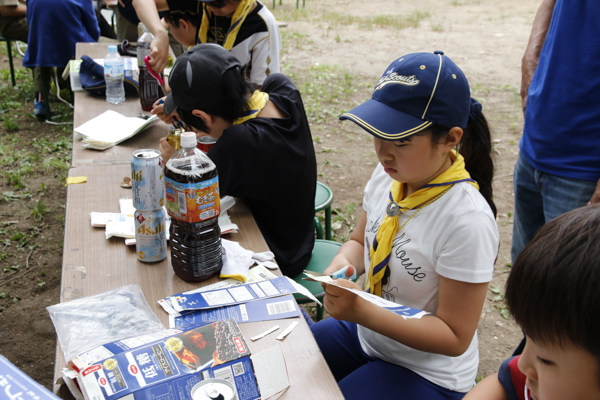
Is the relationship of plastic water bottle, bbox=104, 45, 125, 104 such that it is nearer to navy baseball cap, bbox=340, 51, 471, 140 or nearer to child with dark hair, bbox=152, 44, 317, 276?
child with dark hair, bbox=152, 44, 317, 276

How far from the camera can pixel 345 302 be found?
1.33 metres

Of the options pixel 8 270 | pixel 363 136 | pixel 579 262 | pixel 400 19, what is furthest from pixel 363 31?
pixel 579 262

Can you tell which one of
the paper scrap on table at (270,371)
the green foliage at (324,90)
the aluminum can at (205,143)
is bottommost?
the green foliage at (324,90)

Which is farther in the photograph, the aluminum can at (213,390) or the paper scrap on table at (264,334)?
the paper scrap on table at (264,334)

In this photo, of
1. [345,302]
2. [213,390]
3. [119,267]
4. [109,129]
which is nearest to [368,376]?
[345,302]

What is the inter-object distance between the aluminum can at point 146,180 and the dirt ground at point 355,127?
1391 mm

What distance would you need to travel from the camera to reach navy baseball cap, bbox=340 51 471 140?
1.36m

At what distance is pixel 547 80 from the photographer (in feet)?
6.34

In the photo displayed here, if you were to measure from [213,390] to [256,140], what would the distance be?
3.60 feet

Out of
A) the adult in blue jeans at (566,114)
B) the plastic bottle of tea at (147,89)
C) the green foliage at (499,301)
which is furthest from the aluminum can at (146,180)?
the green foliage at (499,301)

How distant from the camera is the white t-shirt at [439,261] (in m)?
Answer: 1.32

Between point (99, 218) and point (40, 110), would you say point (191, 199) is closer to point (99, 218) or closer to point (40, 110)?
point (99, 218)

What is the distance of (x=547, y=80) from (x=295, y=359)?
4.92ft

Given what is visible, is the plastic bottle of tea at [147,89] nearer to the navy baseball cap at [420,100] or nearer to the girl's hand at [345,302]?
the navy baseball cap at [420,100]
